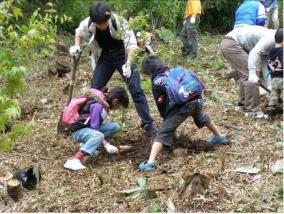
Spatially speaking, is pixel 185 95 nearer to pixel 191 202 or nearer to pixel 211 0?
pixel 191 202

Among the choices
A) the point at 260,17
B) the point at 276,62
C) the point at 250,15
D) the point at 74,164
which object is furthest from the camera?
the point at 260,17

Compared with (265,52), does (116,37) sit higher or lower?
higher

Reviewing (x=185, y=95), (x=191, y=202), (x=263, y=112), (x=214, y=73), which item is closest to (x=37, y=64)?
(x=214, y=73)

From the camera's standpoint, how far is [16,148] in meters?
6.55

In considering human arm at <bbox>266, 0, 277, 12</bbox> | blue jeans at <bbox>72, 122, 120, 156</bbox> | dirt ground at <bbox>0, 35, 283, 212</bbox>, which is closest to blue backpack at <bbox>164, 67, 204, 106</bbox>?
dirt ground at <bbox>0, 35, 283, 212</bbox>

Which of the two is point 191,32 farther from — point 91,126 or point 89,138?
point 89,138

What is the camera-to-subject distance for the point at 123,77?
642 cm

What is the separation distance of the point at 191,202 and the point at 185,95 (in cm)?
136

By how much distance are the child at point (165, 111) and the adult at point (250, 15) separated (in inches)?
78.1

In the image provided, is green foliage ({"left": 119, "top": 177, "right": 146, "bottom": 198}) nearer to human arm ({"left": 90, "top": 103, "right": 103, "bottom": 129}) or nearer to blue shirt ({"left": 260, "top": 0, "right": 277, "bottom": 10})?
human arm ({"left": 90, "top": 103, "right": 103, "bottom": 129})

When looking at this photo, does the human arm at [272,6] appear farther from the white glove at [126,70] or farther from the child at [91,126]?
the child at [91,126]

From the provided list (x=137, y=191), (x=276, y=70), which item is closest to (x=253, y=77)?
(x=276, y=70)

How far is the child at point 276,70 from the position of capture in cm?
621

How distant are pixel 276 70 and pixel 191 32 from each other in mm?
4916
